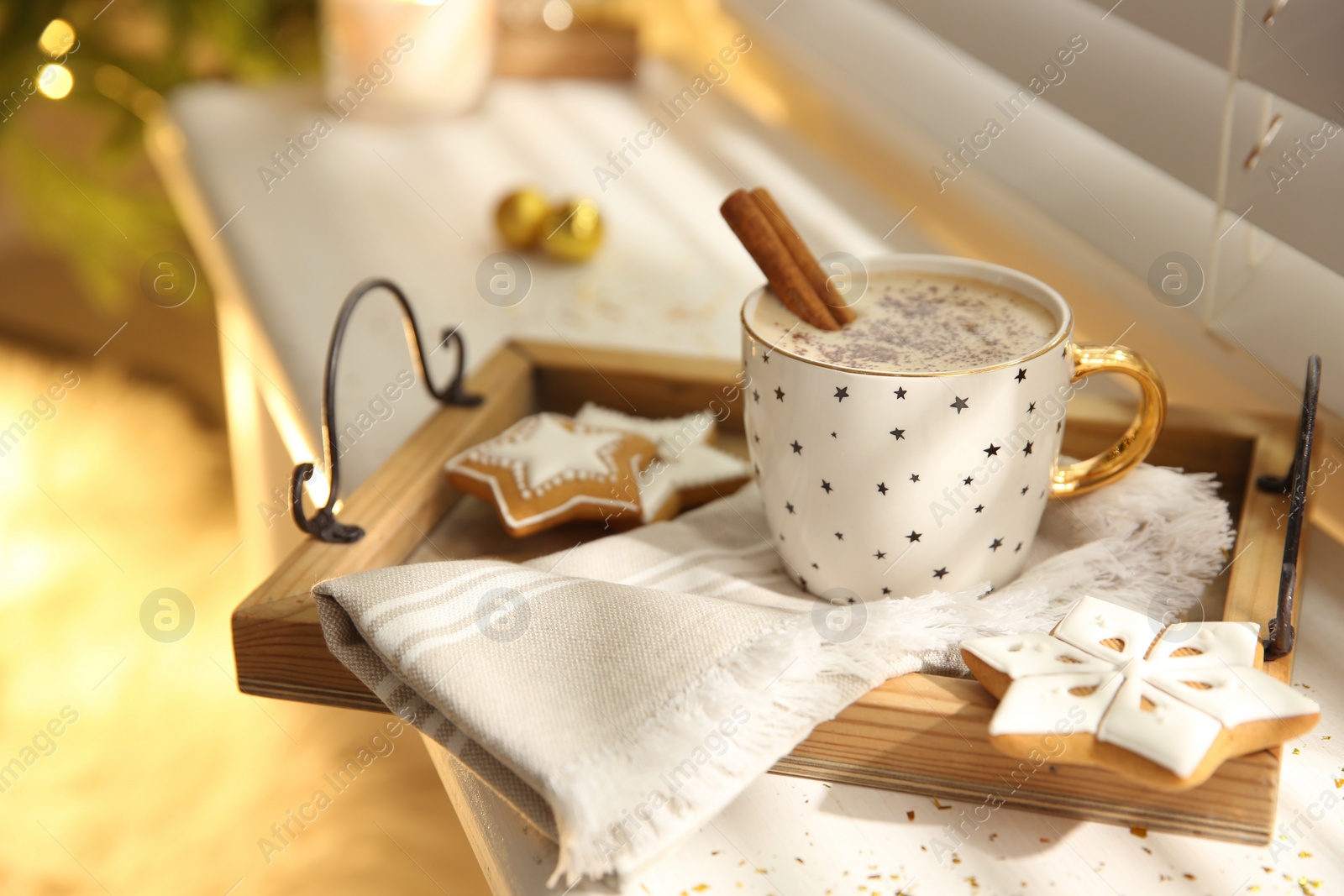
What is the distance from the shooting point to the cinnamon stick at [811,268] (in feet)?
1.82

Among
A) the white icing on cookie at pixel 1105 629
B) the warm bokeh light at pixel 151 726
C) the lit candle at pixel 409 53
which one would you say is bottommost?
the warm bokeh light at pixel 151 726

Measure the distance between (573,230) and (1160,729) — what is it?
821mm

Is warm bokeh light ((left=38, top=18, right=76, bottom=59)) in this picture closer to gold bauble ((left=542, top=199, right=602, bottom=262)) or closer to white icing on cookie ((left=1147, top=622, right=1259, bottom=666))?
gold bauble ((left=542, top=199, right=602, bottom=262))

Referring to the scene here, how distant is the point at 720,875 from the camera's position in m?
0.45

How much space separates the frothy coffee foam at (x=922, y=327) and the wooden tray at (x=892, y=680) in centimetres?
14

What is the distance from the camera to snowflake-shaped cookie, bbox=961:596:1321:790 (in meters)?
0.40

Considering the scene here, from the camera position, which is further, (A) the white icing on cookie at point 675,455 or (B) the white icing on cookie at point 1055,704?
(A) the white icing on cookie at point 675,455

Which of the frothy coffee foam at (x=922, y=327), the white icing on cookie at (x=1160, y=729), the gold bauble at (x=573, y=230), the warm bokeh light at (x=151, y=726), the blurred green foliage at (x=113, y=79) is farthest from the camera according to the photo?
the blurred green foliage at (x=113, y=79)

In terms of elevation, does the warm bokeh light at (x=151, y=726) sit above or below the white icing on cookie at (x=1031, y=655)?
below

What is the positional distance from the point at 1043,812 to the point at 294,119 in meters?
1.35

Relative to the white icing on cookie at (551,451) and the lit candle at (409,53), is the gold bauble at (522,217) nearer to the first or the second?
the lit candle at (409,53)

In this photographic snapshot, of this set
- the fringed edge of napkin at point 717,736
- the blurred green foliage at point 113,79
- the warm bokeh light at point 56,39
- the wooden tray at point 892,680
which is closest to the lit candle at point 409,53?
the blurred green foliage at point 113,79

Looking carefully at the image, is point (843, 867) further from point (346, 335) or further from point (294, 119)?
point (294, 119)

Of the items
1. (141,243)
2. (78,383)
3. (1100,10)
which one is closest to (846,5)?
(1100,10)
